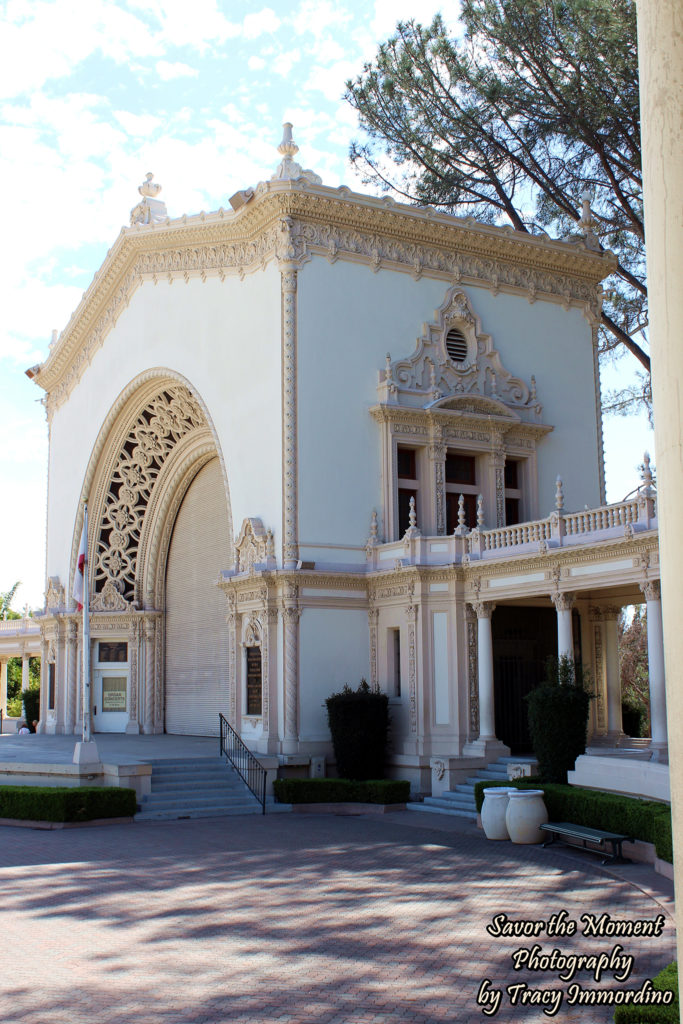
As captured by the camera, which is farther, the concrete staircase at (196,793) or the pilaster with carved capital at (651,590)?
the concrete staircase at (196,793)

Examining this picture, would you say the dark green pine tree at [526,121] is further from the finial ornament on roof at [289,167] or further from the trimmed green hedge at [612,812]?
the trimmed green hedge at [612,812]

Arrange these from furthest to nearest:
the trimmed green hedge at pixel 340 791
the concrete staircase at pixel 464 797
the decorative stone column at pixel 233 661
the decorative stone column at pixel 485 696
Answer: the decorative stone column at pixel 233 661
the decorative stone column at pixel 485 696
the trimmed green hedge at pixel 340 791
the concrete staircase at pixel 464 797

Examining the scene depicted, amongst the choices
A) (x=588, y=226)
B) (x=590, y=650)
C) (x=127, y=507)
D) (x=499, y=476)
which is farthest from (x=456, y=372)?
(x=127, y=507)

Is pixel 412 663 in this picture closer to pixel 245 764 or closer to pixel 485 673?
pixel 485 673

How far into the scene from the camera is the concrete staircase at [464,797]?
66.6 feet

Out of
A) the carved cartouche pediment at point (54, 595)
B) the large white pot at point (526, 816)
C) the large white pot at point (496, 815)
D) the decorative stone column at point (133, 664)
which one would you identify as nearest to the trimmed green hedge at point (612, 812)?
the large white pot at point (526, 816)

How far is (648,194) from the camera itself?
9.66 feet

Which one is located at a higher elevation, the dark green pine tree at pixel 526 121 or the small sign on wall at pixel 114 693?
the dark green pine tree at pixel 526 121

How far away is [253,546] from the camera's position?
955 inches

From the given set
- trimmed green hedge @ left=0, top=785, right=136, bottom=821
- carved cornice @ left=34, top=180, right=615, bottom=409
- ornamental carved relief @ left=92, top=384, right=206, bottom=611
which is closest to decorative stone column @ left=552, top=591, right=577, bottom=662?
trimmed green hedge @ left=0, top=785, right=136, bottom=821

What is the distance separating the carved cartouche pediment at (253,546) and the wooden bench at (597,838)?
985 centimetres

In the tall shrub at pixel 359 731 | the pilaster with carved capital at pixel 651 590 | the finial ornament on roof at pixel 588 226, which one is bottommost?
the tall shrub at pixel 359 731

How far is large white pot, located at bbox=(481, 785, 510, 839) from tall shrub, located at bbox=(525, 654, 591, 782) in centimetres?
163

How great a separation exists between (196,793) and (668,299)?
65.1 feet
